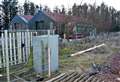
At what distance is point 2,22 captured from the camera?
42.8 m

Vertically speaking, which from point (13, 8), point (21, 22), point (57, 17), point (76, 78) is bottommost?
point (76, 78)

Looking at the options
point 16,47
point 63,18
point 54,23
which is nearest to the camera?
point 16,47

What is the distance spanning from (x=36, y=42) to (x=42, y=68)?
1.24 meters

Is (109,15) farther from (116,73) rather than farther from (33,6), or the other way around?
(116,73)

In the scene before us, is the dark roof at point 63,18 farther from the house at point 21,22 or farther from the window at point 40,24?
the house at point 21,22

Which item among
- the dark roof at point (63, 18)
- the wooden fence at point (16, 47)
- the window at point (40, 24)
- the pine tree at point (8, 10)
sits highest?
the pine tree at point (8, 10)

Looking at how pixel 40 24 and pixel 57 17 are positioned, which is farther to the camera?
pixel 40 24

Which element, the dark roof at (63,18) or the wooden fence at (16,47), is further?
the dark roof at (63,18)

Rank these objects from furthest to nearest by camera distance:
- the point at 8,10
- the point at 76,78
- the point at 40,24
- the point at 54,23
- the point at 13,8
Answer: the point at 13,8
the point at 8,10
the point at 40,24
the point at 54,23
the point at 76,78

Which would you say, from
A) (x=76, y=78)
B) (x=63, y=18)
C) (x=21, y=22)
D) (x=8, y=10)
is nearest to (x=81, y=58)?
(x=76, y=78)

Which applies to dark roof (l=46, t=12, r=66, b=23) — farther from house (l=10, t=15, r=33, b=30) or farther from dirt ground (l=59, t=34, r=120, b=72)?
dirt ground (l=59, t=34, r=120, b=72)

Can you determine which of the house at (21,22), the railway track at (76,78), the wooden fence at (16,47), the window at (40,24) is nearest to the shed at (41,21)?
the window at (40,24)

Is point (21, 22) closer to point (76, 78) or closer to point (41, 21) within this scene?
→ point (41, 21)

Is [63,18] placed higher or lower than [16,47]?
higher
